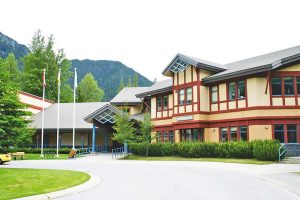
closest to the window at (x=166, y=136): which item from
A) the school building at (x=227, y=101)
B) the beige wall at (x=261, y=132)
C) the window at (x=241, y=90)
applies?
the school building at (x=227, y=101)

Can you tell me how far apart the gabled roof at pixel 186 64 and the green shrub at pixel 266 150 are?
985 cm

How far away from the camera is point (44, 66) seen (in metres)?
71.5

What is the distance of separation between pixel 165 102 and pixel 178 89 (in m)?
4.74

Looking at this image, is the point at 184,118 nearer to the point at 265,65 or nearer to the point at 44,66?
the point at 265,65

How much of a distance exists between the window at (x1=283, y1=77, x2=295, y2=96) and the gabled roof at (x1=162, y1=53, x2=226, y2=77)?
6456 mm

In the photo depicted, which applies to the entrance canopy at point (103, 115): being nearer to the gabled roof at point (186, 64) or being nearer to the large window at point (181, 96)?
the gabled roof at point (186, 64)

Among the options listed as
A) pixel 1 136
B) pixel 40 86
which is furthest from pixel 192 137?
pixel 40 86

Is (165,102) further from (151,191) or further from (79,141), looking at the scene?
(151,191)

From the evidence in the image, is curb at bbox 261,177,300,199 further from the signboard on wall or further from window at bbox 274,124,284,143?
the signboard on wall

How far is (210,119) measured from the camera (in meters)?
34.8

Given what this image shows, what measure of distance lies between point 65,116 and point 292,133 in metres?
33.5

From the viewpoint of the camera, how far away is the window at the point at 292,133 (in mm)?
29625

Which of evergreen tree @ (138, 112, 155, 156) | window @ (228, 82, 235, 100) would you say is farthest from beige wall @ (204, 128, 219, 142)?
evergreen tree @ (138, 112, 155, 156)

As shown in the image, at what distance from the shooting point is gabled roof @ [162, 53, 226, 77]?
112 ft
